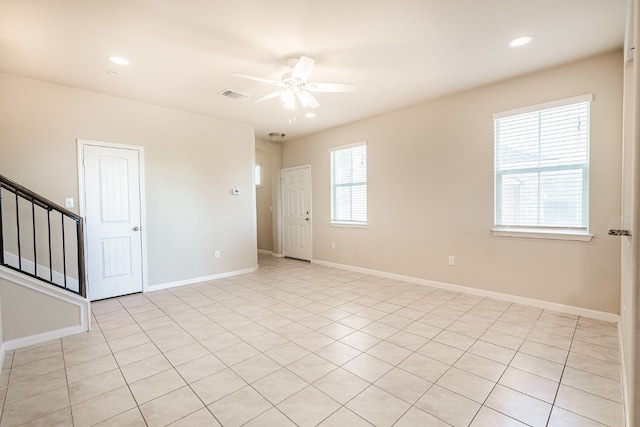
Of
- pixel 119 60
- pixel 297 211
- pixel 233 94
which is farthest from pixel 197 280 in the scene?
pixel 119 60

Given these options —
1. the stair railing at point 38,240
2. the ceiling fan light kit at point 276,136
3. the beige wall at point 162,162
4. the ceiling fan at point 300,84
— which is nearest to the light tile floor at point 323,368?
the stair railing at point 38,240

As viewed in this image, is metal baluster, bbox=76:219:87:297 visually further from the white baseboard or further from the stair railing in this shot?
the white baseboard

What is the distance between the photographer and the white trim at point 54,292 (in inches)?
102

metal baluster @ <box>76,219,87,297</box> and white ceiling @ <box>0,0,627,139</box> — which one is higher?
white ceiling @ <box>0,0,627,139</box>

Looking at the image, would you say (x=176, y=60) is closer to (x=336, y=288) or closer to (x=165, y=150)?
(x=165, y=150)

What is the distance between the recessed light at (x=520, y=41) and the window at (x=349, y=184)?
8.85ft

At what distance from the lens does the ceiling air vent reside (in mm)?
3836

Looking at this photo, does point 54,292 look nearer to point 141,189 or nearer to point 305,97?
→ point 141,189

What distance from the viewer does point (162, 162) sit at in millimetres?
4441

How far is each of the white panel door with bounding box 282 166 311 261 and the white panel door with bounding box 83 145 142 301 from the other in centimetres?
319

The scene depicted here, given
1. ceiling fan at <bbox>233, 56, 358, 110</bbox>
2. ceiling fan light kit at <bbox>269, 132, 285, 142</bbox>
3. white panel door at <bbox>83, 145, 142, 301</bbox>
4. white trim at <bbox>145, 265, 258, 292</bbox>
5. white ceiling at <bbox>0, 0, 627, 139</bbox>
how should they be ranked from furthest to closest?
1. ceiling fan light kit at <bbox>269, 132, 285, 142</bbox>
2. white trim at <bbox>145, 265, 258, 292</bbox>
3. white panel door at <bbox>83, 145, 142, 301</bbox>
4. ceiling fan at <bbox>233, 56, 358, 110</bbox>
5. white ceiling at <bbox>0, 0, 627, 139</bbox>

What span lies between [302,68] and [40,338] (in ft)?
11.7

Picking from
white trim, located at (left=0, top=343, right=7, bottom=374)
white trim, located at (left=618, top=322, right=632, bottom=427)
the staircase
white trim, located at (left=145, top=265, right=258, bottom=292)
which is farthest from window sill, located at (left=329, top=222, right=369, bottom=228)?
white trim, located at (left=0, top=343, right=7, bottom=374)

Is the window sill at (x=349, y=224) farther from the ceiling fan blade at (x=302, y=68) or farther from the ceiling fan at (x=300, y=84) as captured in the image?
the ceiling fan blade at (x=302, y=68)
